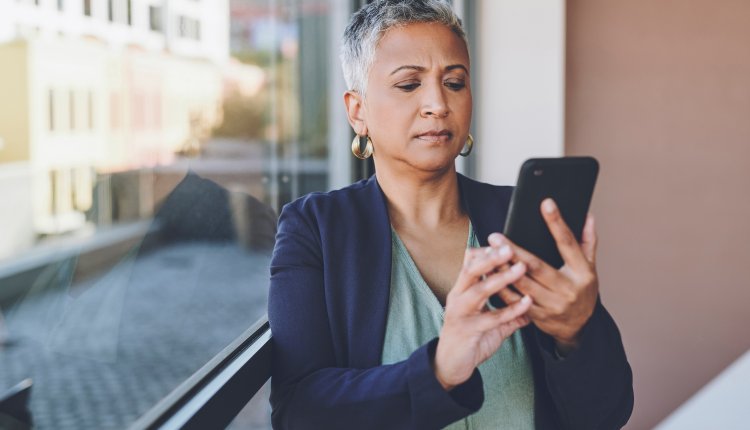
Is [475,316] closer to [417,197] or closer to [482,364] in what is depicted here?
[482,364]

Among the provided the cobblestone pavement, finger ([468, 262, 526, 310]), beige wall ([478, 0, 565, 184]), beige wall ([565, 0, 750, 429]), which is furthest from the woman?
beige wall ([565, 0, 750, 429])

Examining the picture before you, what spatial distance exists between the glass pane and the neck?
1.44 feet

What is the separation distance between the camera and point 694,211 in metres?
3.01

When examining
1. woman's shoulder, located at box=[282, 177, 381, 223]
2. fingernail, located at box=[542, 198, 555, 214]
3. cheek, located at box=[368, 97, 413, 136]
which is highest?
cheek, located at box=[368, 97, 413, 136]

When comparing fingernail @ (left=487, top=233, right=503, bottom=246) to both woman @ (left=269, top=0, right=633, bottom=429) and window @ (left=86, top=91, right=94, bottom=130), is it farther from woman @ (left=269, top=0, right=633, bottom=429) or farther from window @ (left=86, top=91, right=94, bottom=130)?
window @ (left=86, top=91, right=94, bottom=130)

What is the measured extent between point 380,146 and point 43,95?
500 millimetres

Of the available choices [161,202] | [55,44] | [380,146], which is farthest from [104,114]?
[380,146]

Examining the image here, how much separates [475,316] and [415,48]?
472 millimetres

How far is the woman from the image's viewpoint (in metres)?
0.91

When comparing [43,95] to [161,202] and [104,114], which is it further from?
[161,202]

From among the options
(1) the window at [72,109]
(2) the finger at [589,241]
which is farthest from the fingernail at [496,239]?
(1) the window at [72,109]

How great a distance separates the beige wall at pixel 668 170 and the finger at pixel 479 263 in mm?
2253

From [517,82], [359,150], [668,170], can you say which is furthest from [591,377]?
[668,170]

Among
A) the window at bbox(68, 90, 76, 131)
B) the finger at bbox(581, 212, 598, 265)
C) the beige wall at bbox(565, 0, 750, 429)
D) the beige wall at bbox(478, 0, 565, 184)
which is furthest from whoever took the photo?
the beige wall at bbox(565, 0, 750, 429)
